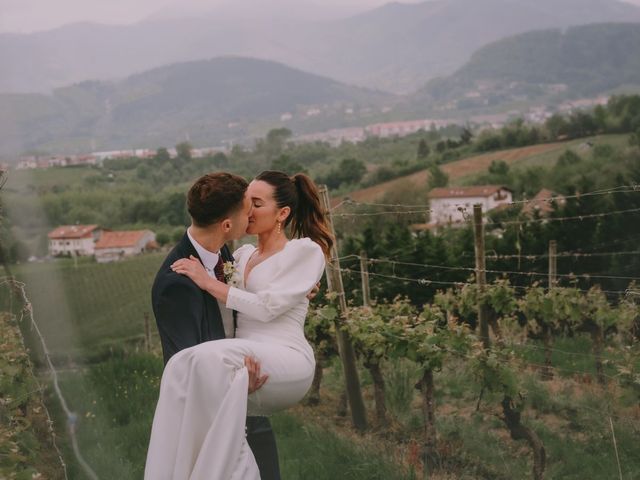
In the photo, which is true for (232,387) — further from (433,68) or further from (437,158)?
(433,68)

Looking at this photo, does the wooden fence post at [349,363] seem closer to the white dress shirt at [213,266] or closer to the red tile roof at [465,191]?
the white dress shirt at [213,266]

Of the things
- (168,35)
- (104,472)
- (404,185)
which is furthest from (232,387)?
(168,35)

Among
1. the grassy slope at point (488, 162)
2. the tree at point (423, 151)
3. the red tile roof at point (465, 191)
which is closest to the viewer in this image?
the red tile roof at point (465, 191)

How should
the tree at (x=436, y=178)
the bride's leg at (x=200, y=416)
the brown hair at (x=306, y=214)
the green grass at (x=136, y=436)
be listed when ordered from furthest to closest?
the tree at (x=436, y=178)
the green grass at (x=136, y=436)
the brown hair at (x=306, y=214)
the bride's leg at (x=200, y=416)

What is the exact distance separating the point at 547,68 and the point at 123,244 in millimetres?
112154

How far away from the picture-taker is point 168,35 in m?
146

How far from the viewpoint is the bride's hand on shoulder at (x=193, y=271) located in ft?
6.54

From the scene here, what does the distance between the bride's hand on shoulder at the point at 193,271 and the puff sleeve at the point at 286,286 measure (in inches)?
2.7

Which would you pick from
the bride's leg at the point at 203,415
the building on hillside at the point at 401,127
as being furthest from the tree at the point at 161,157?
the bride's leg at the point at 203,415

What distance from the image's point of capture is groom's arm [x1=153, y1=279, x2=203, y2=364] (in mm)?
2006

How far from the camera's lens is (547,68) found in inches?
4921

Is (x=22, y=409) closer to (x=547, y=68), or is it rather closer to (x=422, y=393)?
(x=422, y=393)

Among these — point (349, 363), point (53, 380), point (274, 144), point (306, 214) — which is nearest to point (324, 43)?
point (274, 144)

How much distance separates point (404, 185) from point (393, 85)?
11453 cm
